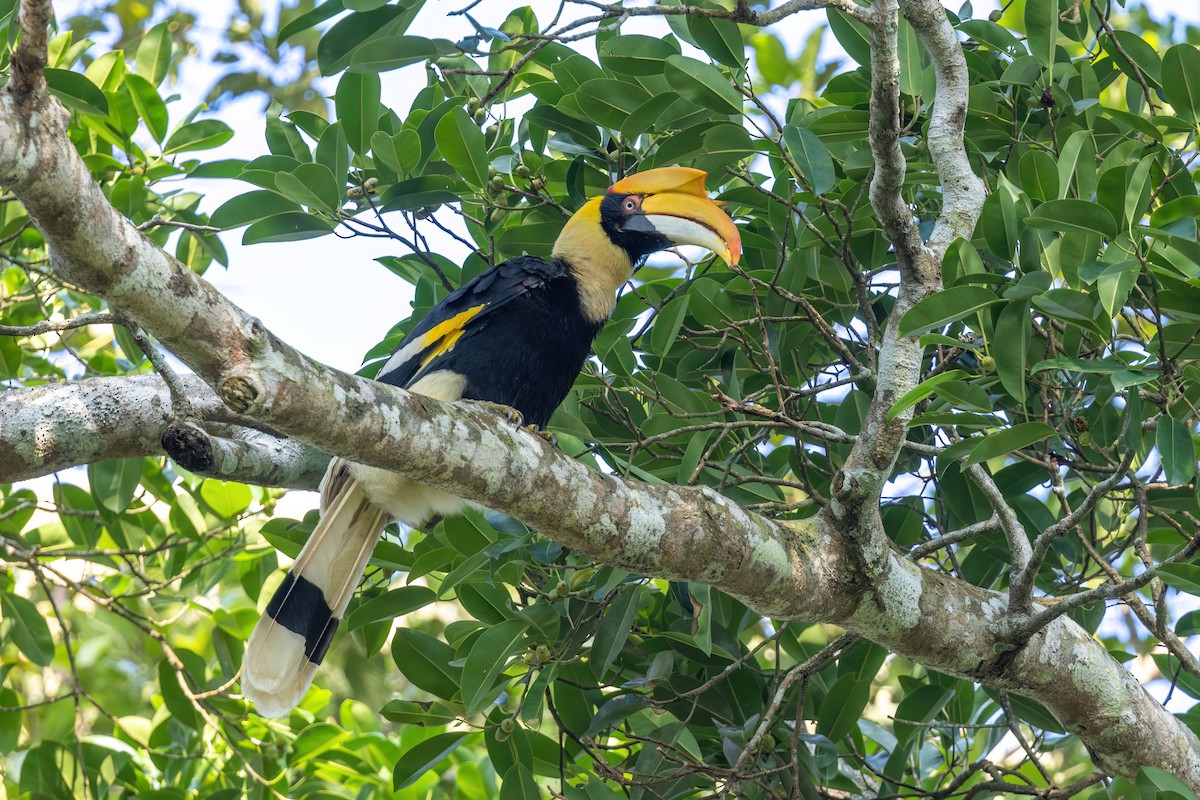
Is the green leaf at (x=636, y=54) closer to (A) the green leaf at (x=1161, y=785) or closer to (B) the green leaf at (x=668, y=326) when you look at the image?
(B) the green leaf at (x=668, y=326)

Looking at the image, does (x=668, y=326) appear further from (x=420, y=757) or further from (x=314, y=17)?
(x=420, y=757)

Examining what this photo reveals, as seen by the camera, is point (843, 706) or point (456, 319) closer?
point (843, 706)

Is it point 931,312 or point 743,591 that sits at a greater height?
point 931,312

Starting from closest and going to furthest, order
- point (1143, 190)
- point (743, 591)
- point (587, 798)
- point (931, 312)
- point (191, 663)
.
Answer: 1. point (931, 312)
2. point (1143, 190)
3. point (743, 591)
4. point (587, 798)
5. point (191, 663)

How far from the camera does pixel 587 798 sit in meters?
2.83

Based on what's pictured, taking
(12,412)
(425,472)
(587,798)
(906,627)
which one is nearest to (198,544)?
(12,412)

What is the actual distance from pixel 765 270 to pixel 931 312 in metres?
1.00

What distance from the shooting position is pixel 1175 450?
205cm

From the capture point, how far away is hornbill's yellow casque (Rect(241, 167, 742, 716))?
123 inches

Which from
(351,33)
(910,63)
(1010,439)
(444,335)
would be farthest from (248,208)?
(1010,439)

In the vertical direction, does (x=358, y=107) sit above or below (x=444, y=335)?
above

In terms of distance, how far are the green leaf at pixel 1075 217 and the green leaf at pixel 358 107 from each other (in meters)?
1.75

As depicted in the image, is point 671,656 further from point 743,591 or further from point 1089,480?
point 1089,480

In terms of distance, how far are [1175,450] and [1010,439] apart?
0.96 feet
